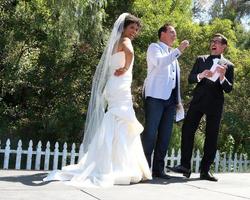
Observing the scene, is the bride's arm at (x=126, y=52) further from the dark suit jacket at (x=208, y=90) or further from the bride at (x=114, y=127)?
the dark suit jacket at (x=208, y=90)

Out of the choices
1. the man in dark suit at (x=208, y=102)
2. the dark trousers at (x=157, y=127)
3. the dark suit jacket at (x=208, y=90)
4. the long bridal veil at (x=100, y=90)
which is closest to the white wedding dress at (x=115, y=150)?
the long bridal veil at (x=100, y=90)

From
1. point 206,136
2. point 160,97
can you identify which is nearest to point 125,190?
point 160,97

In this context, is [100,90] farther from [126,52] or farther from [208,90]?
[208,90]

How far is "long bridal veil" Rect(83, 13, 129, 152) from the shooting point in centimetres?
566

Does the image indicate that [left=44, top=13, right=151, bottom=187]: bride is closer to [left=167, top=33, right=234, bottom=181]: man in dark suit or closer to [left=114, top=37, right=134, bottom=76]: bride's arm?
[left=114, top=37, right=134, bottom=76]: bride's arm

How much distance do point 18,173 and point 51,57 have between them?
17.0ft

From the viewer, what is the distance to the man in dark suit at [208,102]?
6.02 meters

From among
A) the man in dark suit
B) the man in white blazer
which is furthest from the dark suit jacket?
the man in white blazer

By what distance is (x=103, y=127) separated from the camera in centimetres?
553

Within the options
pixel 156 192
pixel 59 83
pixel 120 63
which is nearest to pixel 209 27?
pixel 59 83

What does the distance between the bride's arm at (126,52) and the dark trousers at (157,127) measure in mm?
556

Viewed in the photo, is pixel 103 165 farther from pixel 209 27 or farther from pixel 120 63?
pixel 209 27

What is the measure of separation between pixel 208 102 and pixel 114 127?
1.33 metres

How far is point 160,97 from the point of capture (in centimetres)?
583
